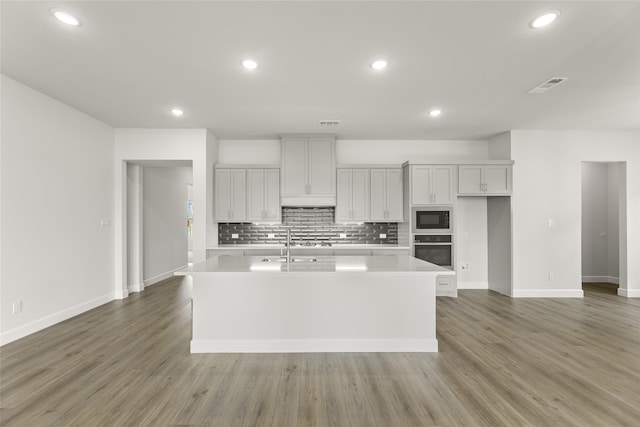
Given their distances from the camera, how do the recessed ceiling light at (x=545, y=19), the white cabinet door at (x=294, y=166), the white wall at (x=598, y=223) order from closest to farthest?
the recessed ceiling light at (x=545, y=19)
the white cabinet door at (x=294, y=166)
the white wall at (x=598, y=223)

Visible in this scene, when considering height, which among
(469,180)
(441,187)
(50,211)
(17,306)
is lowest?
(17,306)

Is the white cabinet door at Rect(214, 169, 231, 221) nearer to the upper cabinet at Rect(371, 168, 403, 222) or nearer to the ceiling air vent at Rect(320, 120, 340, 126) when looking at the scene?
the ceiling air vent at Rect(320, 120, 340, 126)

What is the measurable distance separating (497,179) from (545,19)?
11.6 feet

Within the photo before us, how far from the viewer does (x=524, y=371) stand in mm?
2789

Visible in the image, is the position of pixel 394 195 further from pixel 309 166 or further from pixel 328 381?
pixel 328 381

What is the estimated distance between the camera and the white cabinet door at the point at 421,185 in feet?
18.2

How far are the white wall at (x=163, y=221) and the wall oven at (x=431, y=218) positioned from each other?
5.07 meters

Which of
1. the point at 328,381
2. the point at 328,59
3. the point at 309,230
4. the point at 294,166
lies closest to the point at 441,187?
the point at 309,230

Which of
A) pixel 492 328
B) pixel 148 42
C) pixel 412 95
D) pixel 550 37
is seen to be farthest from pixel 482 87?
pixel 148 42

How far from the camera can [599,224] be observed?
6691 mm

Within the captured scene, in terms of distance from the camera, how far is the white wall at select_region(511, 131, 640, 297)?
18.1 ft

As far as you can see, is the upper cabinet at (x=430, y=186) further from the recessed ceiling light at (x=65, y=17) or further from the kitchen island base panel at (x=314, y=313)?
the recessed ceiling light at (x=65, y=17)

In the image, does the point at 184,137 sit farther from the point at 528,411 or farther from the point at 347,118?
the point at 528,411

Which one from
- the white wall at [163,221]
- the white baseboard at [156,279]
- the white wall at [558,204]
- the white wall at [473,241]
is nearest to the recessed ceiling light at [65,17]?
the white wall at [163,221]
